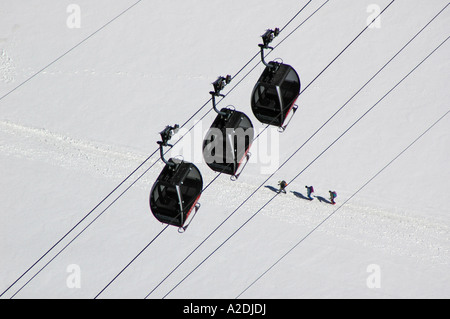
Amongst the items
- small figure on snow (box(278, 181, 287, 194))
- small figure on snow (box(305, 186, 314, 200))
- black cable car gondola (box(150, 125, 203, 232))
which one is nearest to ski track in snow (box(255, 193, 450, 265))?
small figure on snow (box(305, 186, 314, 200))

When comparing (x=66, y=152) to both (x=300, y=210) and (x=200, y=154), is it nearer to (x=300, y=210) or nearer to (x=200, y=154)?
(x=200, y=154)

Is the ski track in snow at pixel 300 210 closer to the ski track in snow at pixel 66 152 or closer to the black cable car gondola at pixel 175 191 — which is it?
the ski track in snow at pixel 66 152

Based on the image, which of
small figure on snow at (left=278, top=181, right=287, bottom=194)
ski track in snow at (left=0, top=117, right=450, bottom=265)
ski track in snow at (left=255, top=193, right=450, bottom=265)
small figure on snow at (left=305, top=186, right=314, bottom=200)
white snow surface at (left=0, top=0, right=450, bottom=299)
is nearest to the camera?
white snow surface at (left=0, top=0, right=450, bottom=299)

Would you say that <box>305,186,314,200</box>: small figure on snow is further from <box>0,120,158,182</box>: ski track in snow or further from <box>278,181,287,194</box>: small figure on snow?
<box>0,120,158,182</box>: ski track in snow

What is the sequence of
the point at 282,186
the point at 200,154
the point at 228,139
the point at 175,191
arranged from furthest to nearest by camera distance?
the point at 200,154
the point at 282,186
the point at 228,139
the point at 175,191

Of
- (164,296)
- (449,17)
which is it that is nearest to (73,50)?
(164,296)

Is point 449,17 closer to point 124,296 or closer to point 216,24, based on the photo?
point 216,24

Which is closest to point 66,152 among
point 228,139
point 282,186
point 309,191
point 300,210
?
point 282,186
